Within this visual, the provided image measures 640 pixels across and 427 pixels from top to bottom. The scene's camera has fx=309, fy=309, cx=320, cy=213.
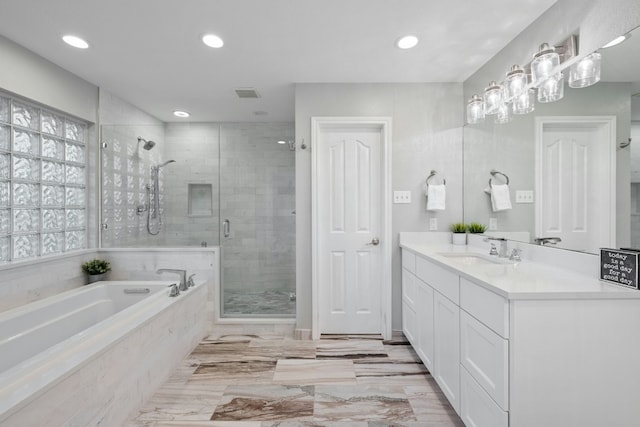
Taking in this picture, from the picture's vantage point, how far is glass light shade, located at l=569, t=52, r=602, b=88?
148 cm

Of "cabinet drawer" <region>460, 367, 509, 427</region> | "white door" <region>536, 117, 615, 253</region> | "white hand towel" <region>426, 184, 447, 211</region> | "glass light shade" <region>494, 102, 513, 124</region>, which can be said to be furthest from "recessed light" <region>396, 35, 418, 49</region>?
"cabinet drawer" <region>460, 367, 509, 427</region>

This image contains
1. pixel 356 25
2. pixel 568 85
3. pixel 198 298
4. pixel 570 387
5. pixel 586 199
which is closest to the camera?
pixel 570 387

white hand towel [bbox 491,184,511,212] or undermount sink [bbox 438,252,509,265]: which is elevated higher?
white hand towel [bbox 491,184,511,212]

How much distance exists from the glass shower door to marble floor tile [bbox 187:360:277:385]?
0.76 meters

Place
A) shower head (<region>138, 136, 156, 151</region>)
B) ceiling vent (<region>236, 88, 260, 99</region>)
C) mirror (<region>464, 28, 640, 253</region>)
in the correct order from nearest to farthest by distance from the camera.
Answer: mirror (<region>464, 28, 640, 253</region>) → ceiling vent (<region>236, 88, 260, 99</region>) → shower head (<region>138, 136, 156, 151</region>)

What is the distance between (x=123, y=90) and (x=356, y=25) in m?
2.37

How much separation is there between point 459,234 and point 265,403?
2.00m

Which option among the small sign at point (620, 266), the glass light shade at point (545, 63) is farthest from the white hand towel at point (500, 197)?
the small sign at point (620, 266)

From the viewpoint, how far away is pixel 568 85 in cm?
162

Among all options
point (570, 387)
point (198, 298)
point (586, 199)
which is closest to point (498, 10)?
point (586, 199)

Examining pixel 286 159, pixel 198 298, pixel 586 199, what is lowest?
pixel 198 298

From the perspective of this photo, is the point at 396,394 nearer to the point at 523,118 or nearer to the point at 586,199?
the point at 586,199

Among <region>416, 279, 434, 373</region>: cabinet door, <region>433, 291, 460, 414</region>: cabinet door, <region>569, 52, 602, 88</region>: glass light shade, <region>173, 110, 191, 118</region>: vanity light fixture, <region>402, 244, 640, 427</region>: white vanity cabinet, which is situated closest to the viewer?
<region>402, 244, 640, 427</region>: white vanity cabinet

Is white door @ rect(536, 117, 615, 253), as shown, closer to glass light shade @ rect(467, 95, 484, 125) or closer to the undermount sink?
the undermount sink
